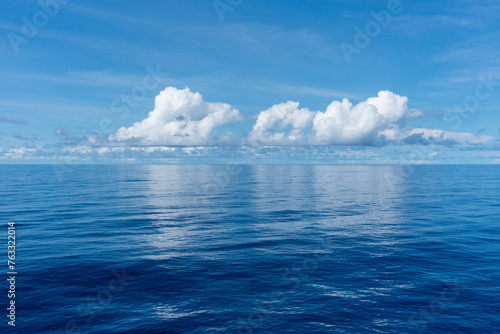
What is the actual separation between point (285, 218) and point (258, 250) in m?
21.7

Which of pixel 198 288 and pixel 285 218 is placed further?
pixel 285 218

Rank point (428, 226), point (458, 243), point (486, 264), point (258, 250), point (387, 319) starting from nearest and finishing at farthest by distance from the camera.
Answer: point (387, 319)
point (486, 264)
point (258, 250)
point (458, 243)
point (428, 226)

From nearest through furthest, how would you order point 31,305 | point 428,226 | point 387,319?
point 387,319
point 31,305
point 428,226

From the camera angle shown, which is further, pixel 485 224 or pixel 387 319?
pixel 485 224

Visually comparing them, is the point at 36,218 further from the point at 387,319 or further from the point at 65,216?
the point at 387,319

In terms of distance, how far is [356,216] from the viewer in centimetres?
6400

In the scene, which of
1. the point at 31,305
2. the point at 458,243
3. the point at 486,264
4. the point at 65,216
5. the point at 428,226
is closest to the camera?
the point at 31,305

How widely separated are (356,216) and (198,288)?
4427 centimetres

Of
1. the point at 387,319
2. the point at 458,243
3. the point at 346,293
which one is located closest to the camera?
the point at 387,319

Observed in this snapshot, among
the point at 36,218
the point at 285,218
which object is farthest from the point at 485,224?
the point at 36,218

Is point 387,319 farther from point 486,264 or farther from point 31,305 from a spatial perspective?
point 31,305

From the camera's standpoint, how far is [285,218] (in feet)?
203

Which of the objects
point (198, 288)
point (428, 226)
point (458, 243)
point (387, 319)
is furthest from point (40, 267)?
point (428, 226)

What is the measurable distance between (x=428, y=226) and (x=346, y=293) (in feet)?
119
